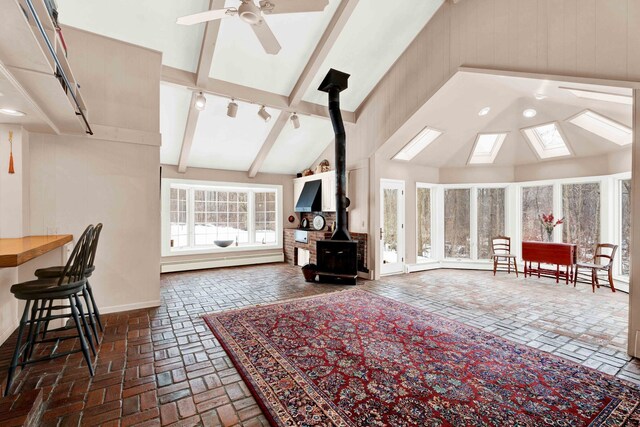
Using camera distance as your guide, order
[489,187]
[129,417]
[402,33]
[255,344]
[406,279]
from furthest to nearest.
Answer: [489,187] → [406,279] → [402,33] → [255,344] → [129,417]

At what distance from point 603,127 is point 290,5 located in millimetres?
5664

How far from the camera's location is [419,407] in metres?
1.95

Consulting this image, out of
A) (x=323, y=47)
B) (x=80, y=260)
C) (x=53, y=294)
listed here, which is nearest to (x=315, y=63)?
(x=323, y=47)

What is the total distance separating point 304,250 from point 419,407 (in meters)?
5.34

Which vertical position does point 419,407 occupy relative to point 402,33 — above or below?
below

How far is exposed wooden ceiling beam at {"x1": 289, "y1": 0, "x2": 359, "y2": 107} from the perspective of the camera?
3839 mm

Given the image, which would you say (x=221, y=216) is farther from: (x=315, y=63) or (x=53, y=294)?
(x=53, y=294)

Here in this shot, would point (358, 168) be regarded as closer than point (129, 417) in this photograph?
No

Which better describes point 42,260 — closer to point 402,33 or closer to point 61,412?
point 61,412

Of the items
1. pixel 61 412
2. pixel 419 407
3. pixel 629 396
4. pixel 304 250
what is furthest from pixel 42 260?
pixel 629 396

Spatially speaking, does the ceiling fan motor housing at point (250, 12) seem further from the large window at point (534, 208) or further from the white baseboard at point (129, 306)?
the large window at point (534, 208)

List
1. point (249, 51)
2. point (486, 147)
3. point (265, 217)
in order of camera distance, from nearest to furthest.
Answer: point (249, 51) < point (486, 147) < point (265, 217)

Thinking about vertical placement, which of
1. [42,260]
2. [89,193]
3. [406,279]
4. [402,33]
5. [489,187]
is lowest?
[406,279]

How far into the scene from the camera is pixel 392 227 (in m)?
6.40
